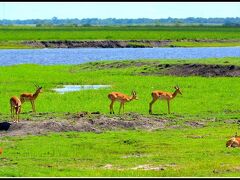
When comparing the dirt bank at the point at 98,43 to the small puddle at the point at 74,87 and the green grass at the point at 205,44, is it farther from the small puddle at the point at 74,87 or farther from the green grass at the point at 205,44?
the small puddle at the point at 74,87

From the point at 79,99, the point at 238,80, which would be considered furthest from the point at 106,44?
the point at 79,99

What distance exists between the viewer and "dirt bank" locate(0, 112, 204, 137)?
24.0 metres

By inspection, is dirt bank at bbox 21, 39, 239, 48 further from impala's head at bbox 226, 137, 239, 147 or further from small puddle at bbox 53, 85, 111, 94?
impala's head at bbox 226, 137, 239, 147

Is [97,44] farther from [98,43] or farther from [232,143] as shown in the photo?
[232,143]

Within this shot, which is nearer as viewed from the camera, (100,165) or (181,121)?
(100,165)

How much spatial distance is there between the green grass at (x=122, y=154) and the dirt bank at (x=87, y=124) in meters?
0.71

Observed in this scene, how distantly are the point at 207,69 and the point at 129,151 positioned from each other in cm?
2502

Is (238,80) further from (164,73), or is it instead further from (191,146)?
(191,146)

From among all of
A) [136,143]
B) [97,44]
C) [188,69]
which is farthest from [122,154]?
[97,44]

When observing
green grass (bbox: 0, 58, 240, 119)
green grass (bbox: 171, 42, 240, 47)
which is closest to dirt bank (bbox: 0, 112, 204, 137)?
green grass (bbox: 0, 58, 240, 119)

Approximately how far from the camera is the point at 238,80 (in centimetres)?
3969

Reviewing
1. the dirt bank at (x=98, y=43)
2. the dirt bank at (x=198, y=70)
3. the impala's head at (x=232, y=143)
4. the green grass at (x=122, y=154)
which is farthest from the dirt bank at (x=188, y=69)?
the dirt bank at (x=98, y=43)

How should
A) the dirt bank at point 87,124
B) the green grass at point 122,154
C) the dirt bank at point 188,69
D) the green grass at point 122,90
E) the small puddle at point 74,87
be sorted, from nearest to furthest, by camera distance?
the green grass at point 122,154, the dirt bank at point 87,124, the green grass at point 122,90, the small puddle at point 74,87, the dirt bank at point 188,69

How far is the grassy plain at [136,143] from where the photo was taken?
17812 millimetres
